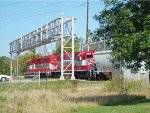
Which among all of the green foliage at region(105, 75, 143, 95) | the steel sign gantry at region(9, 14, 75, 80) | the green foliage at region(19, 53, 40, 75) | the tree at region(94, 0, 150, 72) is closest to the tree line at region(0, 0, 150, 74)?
the tree at region(94, 0, 150, 72)

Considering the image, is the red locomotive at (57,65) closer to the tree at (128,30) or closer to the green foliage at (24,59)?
the tree at (128,30)

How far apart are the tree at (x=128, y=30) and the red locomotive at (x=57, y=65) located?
32.9 m

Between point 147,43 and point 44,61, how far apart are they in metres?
52.2

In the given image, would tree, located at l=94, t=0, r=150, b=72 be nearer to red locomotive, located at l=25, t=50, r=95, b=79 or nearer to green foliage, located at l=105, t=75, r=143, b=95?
green foliage, located at l=105, t=75, r=143, b=95

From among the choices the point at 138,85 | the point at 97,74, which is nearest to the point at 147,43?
the point at 138,85

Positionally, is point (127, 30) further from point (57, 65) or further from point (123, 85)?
point (57, 65)

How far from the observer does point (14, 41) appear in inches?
2702

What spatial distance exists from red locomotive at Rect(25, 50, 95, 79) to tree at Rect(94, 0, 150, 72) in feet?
108

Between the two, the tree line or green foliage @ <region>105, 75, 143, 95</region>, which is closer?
the tree line

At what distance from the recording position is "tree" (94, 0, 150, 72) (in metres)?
17.8

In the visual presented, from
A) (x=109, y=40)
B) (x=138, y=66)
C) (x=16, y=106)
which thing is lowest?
(x=16, y=106)

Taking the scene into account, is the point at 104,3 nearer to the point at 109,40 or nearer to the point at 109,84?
the point at 109,40

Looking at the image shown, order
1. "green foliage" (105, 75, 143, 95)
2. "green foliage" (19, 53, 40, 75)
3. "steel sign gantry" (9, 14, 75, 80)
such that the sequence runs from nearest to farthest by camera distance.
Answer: "green foliage" (105, 75, 143, 95)
"steel sign gantry" (9, 14, 75, 80)
"green foliage" (19, 53, 40, 75)

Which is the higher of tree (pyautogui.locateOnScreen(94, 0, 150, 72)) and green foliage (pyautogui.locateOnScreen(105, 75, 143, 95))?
tree (pyautogui.locateOnScreen(94, 0, 150, 72))
